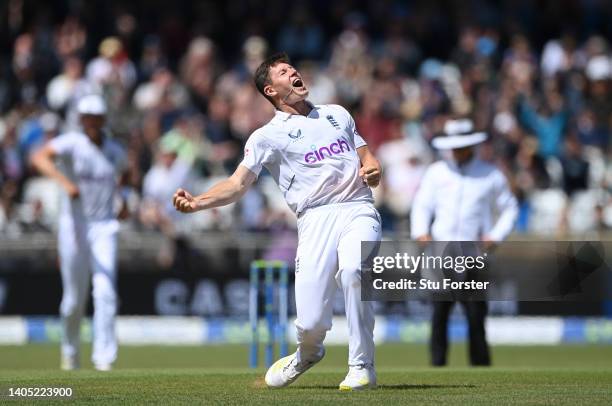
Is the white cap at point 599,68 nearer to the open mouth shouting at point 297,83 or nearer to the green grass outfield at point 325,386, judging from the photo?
the green grass outfield at point 325,386

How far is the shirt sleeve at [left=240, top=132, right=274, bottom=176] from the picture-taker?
9414 mm

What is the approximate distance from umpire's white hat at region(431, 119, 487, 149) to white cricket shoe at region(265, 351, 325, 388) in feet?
15.0

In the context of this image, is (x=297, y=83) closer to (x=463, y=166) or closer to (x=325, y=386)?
(x=325, y=386)

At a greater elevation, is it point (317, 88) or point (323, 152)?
point (317, 88)

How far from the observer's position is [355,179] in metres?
9.44

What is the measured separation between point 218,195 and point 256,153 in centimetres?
43

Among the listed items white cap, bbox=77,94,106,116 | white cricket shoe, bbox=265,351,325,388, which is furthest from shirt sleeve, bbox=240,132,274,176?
white cap, bbox=77,94,106,116

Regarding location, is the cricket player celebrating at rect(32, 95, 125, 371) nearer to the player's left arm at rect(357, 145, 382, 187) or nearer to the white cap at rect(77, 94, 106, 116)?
Answer: the white cap at rect(77, 94, 106, 116)

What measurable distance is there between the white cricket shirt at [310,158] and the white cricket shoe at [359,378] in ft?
3.59

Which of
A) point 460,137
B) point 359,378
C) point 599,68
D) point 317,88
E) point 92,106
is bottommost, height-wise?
point 359,378

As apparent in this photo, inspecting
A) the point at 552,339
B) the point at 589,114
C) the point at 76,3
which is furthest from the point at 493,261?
the point at 76,3

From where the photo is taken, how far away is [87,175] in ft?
43.9

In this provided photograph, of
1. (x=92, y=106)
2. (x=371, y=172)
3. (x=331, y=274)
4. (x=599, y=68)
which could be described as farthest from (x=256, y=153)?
(x=599, y=68)

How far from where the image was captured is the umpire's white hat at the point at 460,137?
13.7 metres
